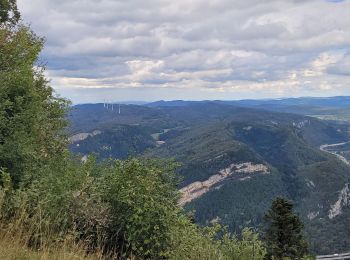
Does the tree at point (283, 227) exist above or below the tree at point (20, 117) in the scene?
below

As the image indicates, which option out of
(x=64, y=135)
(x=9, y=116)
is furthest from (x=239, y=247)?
(x=64, y=135)

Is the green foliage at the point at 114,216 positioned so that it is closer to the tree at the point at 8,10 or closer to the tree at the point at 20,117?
the tree at the point at 20,117

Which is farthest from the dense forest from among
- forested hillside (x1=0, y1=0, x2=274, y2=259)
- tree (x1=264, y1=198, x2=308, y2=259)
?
tree (x1=264, y1=198, x2=308, y2=259)

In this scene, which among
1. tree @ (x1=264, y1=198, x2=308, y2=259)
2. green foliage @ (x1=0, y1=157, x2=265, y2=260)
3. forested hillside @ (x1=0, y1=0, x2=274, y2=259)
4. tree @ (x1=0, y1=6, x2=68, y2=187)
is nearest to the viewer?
forested hillside @ (x1=0, y1=0, x2=274, y2=259)

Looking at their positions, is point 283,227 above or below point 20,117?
below

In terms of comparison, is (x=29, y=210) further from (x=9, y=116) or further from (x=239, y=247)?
(x=9, y=116)

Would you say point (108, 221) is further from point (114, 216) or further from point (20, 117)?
point (20, 117)

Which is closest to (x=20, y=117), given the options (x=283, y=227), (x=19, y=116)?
(x=19, y=116)

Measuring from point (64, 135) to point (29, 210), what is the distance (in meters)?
17.8

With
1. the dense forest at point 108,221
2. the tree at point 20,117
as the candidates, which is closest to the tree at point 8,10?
the tree at point 20,117

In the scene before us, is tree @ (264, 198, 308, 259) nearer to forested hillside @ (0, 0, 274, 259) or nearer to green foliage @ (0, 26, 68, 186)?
forested hillside @ (0, 0, 274, 259)

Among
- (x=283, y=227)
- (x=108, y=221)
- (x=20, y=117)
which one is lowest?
(x=283, y=227)

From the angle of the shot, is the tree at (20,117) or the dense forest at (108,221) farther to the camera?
the tree at (20,117)

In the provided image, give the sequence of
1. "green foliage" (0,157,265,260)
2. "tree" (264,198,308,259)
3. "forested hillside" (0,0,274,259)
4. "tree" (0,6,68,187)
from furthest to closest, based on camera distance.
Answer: "tree" (264,198,308,259)
"tree" (0,6,68,187)
"green foliage" (0,157,265,260)
"forested hillside" (0,0,274,259)
